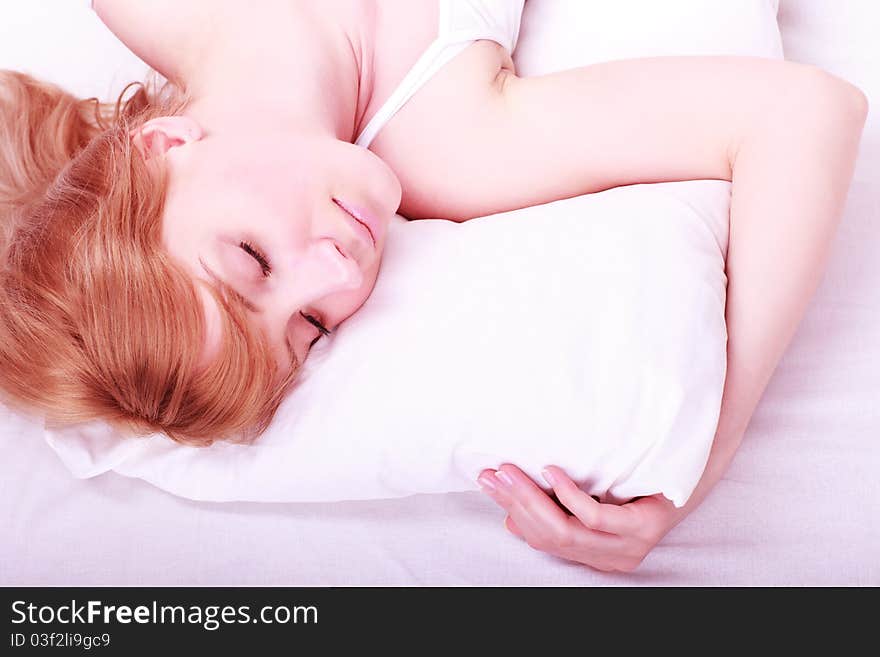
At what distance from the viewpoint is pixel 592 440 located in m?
0.99

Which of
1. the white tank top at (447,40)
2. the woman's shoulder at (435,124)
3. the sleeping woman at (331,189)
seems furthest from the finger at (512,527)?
the white tank top at (447,40)

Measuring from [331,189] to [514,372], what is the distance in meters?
0.31

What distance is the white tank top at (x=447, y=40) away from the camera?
129 cm

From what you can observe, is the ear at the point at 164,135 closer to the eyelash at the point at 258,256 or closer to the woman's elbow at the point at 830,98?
the eyelash at the point at 258,256

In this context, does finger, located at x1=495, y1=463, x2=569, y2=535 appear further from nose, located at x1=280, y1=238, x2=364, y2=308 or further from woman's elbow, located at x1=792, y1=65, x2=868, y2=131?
woman's elbow, located at x1=792, y1=65, x2=868, y2=131

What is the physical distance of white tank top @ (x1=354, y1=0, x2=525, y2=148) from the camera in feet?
4.24

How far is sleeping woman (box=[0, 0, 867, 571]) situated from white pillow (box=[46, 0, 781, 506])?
0.13 feet

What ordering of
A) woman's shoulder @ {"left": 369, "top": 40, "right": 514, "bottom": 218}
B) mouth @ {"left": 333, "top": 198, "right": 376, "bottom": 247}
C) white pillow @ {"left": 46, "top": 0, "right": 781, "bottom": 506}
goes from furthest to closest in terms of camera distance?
woman's shoulder @ {"left": 369, "top": 40, "right": 514, "bottom": 218} < mouth @ {"left": 333, "top": 198, "right": 376, "bottom": 247} < white pillow @ {"left": 46, "top": 0, "right": 781, "bottom": 506}

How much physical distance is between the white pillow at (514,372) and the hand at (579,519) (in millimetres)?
19

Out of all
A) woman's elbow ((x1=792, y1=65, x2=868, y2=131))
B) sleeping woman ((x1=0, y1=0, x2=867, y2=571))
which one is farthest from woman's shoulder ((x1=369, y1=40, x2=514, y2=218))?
woman's elbow ((x1=792, y1=65, x2=868, y2=131))
